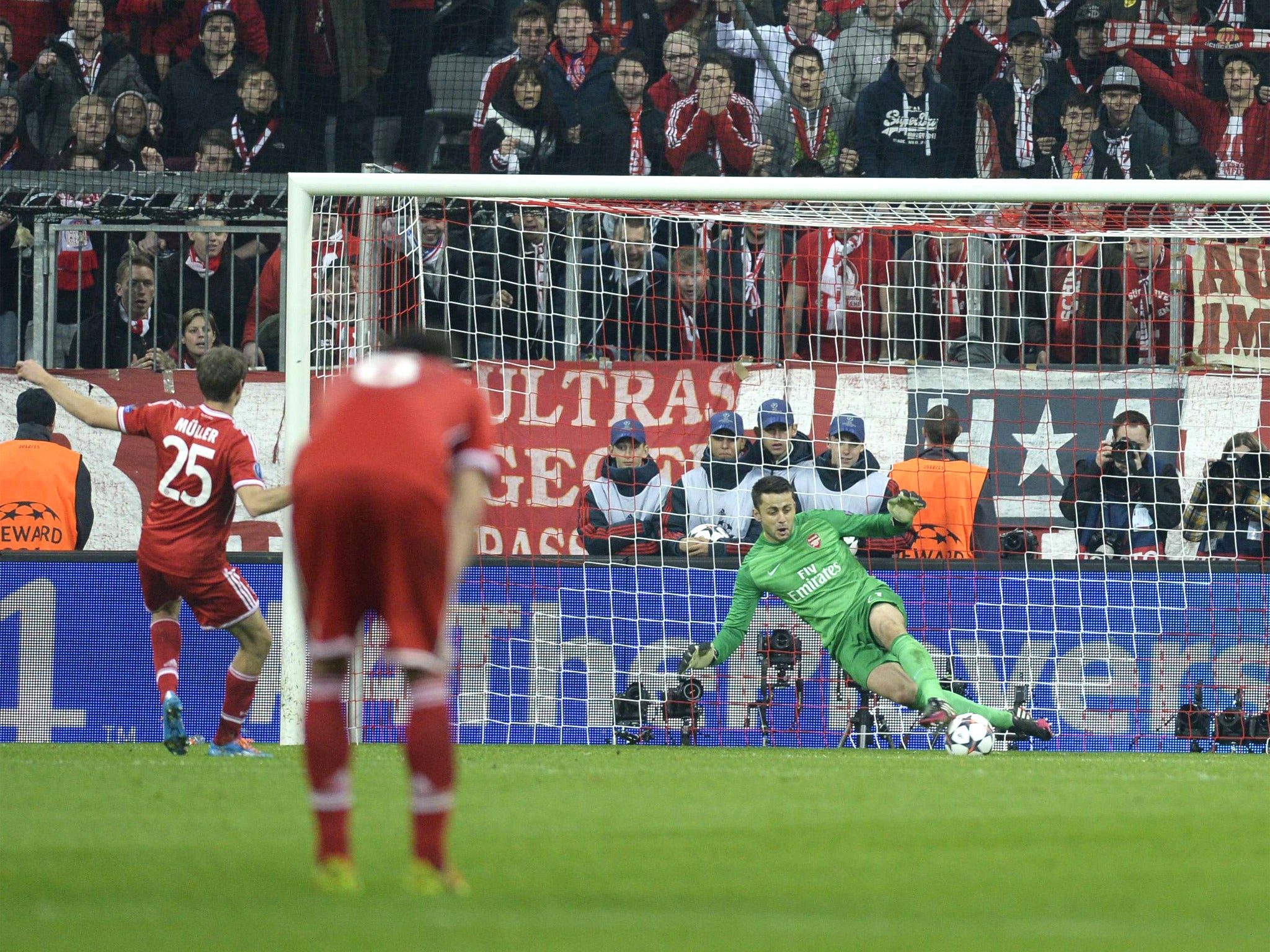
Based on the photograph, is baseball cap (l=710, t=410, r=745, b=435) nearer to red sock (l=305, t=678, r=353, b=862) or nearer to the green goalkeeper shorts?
the green goalkeeper shorts

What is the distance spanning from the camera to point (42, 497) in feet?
37.5

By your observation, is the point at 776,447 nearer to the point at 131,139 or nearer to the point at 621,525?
the point at 621,525

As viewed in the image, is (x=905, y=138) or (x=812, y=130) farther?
(x=812, y=130)

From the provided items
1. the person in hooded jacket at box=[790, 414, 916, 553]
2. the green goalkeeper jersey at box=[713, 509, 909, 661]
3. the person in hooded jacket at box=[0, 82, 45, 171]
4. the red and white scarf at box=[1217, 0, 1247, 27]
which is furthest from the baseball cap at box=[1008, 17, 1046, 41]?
the person in hooded jacket at box=[0, 82, 45, 171]

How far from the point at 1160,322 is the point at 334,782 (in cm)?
1015

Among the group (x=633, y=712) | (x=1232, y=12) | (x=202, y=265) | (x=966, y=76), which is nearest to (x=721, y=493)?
(x=633, y=712)

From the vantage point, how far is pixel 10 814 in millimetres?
5902

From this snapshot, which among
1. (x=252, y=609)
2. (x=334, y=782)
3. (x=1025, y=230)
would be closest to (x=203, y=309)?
(x=252, y=609)

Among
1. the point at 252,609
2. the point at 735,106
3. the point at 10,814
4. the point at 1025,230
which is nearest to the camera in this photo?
the point at 10,814

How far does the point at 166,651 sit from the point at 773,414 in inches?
181

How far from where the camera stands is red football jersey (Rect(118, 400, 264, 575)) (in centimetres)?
855

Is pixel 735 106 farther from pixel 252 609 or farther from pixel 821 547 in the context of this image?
pixel 252 609

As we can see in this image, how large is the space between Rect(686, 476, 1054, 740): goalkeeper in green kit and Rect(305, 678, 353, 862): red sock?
229 inches

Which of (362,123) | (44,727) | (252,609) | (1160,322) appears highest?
(362,123)
